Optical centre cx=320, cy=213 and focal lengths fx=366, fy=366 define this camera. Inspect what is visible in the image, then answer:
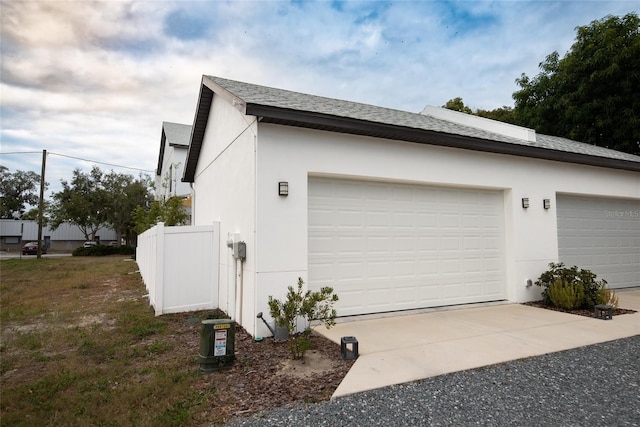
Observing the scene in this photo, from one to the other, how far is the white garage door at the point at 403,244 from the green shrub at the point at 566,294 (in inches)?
37.4

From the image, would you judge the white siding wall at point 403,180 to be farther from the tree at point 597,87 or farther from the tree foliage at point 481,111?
the tree foliage at point 481,111

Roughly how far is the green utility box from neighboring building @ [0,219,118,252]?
4271 centimetres

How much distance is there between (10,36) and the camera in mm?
6387

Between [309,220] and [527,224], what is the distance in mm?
5014

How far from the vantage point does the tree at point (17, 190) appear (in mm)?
51594

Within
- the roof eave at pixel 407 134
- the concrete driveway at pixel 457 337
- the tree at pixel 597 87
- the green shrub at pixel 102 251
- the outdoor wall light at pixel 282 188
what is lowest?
the concrete driveway at pixel 457 337

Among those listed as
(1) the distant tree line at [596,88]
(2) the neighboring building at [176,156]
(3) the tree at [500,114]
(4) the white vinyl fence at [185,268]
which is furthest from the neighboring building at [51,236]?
(1) the distant tree line at [596,88]

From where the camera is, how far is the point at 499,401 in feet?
10.7

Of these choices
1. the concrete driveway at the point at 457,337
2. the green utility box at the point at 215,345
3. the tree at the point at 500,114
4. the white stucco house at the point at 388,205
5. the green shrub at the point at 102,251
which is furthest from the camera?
the green shrub at the point at 102,251

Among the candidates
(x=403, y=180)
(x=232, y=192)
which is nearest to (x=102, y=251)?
(x=232, y=192)

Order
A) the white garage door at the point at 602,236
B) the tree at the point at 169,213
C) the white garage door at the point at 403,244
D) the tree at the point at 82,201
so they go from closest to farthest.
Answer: the white garage door at the point at 403,244 < the white garage door at the point at 602,236 < the tree at the point at 169,213 < the tree at the point at 82,201

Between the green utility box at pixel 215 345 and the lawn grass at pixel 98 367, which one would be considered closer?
Answer: the lawn grass at pixel 98 367

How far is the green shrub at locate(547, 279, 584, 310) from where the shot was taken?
22.8ft

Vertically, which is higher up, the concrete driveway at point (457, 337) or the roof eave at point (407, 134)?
the roof eave at point (407, 134)
